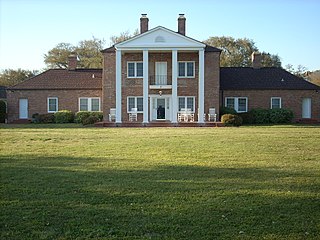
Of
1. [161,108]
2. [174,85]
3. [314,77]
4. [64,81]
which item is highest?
[314,77]

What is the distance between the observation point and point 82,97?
37.5 metres

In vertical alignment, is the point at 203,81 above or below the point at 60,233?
above

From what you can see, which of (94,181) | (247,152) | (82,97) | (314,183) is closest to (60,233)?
(94,181)

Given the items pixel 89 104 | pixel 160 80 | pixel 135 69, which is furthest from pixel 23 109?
pixel 160 80

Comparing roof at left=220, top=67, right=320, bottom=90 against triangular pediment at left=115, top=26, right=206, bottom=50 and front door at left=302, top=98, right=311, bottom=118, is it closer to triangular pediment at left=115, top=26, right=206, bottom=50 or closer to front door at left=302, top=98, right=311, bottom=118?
front door at left=302, top=98, right=311, bottom=118

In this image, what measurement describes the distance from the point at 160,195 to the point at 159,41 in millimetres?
27614

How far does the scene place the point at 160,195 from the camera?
740cm

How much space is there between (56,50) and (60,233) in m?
61.2

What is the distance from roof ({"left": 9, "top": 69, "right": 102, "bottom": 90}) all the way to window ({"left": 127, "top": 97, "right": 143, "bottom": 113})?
3965mm

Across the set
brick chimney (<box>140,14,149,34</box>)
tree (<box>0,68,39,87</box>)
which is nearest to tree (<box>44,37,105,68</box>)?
tree (<box>0,68,39,87</box>)

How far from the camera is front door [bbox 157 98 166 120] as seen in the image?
3584 centimetres

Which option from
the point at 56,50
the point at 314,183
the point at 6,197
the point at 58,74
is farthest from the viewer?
the point at 56,50

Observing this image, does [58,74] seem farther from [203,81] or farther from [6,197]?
[6,197]

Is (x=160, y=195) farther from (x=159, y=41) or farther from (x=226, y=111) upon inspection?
(x=226, y=111)
